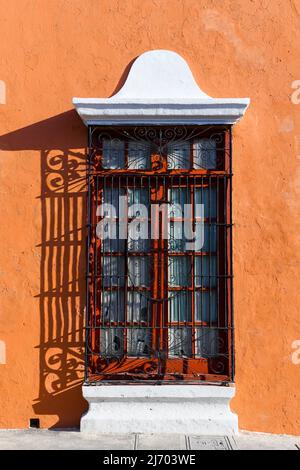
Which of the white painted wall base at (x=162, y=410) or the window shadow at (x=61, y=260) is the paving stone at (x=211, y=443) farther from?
the window shadow at (x=61, y=260)

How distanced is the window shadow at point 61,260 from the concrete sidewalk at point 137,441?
8.7 inches

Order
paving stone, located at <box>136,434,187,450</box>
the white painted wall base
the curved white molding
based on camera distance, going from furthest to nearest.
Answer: the curved white molding → the white painted wall base → paving stone, located at <box>136,434,187,450</box>

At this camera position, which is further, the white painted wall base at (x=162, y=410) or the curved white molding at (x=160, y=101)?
the curved white molding at (x=160, y=101)

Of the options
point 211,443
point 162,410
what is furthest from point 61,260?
point 211,443

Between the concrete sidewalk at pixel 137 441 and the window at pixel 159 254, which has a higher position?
the window at pixel 159 254

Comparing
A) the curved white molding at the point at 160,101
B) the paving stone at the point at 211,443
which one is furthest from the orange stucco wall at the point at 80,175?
the paving stone at the point at 211,443

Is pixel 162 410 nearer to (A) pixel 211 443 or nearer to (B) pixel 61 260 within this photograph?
(A) pixel 211 443

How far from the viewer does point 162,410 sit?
14.6ft

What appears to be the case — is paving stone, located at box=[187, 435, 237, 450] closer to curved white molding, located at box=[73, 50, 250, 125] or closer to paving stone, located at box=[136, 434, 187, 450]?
paving stone, located at box=[136, 434, 187, 450]

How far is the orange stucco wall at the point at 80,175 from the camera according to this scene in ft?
15.0

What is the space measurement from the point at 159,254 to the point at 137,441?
143cm

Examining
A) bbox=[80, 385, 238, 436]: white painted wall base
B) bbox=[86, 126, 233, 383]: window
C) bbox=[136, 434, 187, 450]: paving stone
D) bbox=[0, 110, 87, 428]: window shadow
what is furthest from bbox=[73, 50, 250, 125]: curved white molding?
bbox=[136, 434, 187, 450]: paving stone

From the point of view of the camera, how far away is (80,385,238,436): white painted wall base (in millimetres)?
4418

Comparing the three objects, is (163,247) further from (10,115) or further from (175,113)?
(10,115)
